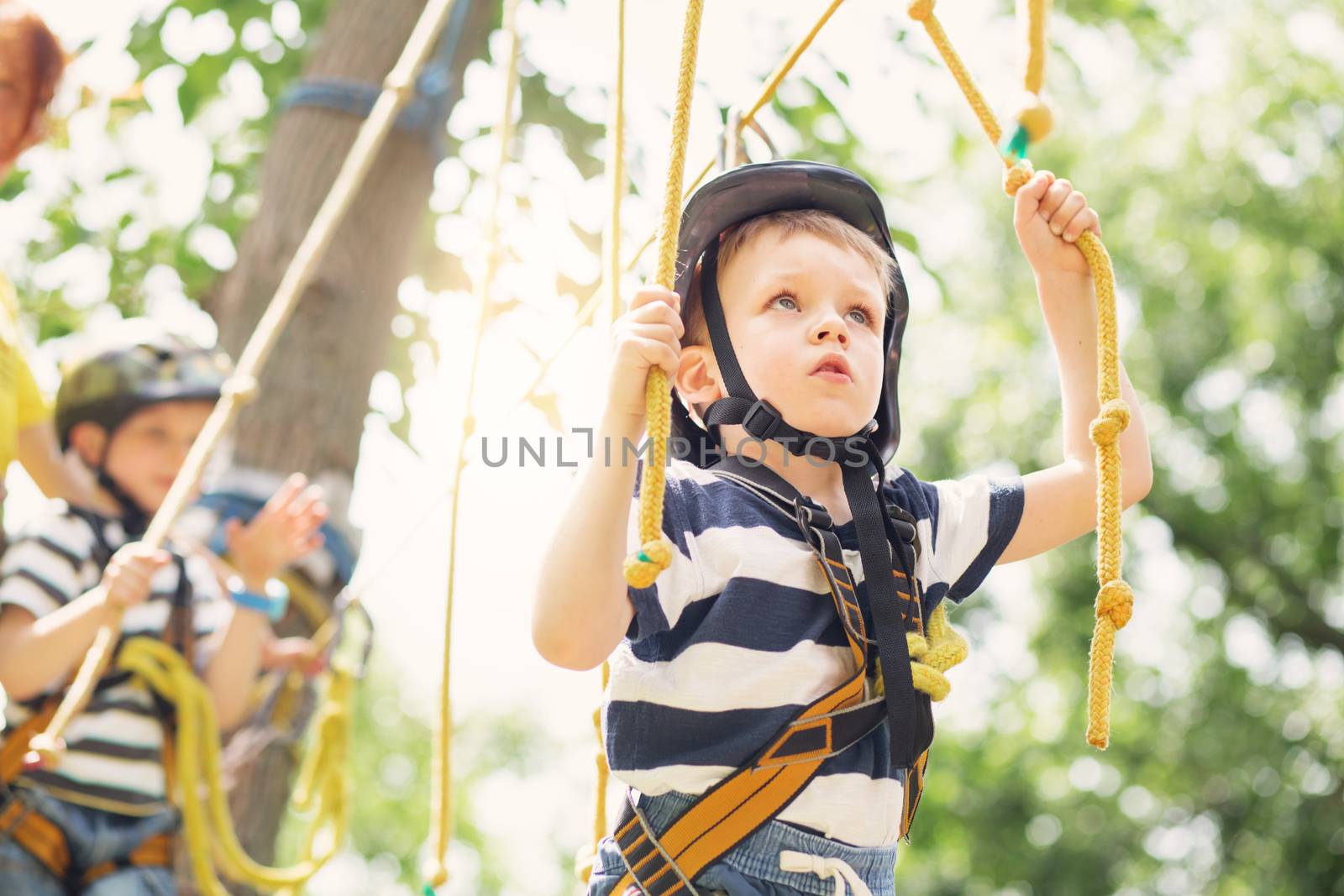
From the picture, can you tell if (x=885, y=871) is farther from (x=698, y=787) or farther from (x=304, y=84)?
(x=304, y=84)

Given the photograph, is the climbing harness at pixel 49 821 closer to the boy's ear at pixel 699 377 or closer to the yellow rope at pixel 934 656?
the boy's ear at pixel 699 377

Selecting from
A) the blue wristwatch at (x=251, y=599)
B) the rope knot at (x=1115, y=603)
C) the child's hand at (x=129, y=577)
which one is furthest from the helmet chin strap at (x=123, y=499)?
the rope knot at (x=1115, y=603)

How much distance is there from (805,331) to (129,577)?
1637mm

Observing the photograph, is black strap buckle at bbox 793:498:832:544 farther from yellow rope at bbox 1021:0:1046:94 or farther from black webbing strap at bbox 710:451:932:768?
yellow rope at bbox 1021:0:1046:94

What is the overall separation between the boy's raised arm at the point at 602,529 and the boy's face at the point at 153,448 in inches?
82.9

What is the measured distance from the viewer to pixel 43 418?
3217mm

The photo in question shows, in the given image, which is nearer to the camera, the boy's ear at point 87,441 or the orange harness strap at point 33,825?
the orange harness strap at point 33,825

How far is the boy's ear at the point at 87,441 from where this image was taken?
329 centimetres

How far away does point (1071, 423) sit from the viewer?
200cm

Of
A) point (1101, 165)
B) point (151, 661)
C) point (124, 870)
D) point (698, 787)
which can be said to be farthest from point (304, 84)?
point (1101, 165)

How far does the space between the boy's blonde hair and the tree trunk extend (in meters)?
2.48

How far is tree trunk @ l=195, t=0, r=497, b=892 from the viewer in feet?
13.6

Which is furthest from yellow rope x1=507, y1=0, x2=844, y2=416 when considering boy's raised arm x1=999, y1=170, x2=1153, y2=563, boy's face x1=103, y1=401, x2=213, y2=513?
boy's face x1=103, y1=401, x2=213, y2=513

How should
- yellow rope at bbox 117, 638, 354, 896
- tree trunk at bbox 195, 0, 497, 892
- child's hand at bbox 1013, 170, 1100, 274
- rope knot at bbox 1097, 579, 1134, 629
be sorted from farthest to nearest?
1. tree trunk at bbox 195, 0, 497, 892
2. yellow rope at bbox 117, 638, 354, 896
3. child's hand at bbox 1013, 170, 1100, 274
4. rope knot at bbox 1097, 579, 1134, 629
